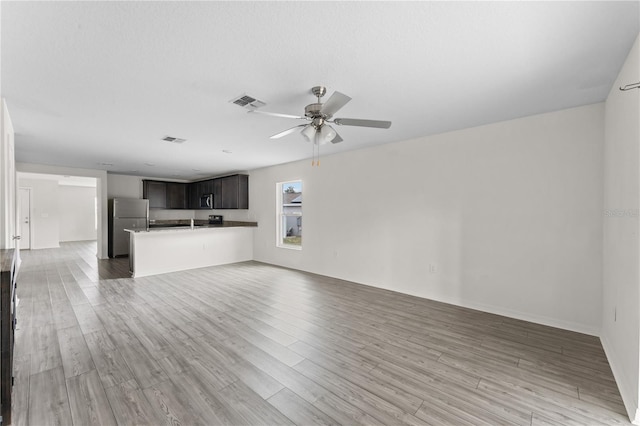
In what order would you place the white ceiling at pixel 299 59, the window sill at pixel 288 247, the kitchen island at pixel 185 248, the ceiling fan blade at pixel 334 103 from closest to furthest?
the white ceiling at pixel 299 59 → the ceiling fan blade at pixel 334 103 → the kitchen island at pixel 185 248 → the window sill at pixel 288 247

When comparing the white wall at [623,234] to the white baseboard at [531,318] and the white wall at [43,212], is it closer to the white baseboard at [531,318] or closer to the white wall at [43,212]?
the white baseboard at [531,318]

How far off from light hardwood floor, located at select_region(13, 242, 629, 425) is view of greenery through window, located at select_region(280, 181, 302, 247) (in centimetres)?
245

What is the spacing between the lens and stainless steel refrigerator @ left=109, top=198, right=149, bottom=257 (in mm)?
7434

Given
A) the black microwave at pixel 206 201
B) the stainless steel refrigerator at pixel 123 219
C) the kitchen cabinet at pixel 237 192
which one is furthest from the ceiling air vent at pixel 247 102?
the stainless steel refrigerator at pixel 123 219

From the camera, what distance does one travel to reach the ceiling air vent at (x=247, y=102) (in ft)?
8.63

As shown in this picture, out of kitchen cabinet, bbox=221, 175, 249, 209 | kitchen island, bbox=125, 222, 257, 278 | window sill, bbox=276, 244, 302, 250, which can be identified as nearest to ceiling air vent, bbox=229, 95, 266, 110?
window sill, bbox=276, 244, 302, 250

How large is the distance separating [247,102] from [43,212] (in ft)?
34.8

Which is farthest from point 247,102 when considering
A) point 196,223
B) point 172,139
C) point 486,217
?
point 196,223

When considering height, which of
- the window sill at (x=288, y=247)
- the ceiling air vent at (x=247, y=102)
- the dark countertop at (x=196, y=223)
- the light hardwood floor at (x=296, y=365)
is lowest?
the light hardwood floor at (x=296, y=365)

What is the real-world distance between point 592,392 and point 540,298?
132 centimetres

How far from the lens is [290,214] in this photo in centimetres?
634

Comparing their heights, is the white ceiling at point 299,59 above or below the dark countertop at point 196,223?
above

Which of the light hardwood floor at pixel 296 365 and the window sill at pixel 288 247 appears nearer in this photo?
the light hardwood floor at pixel 296 365

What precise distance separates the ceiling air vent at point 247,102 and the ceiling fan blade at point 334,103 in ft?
2.44
